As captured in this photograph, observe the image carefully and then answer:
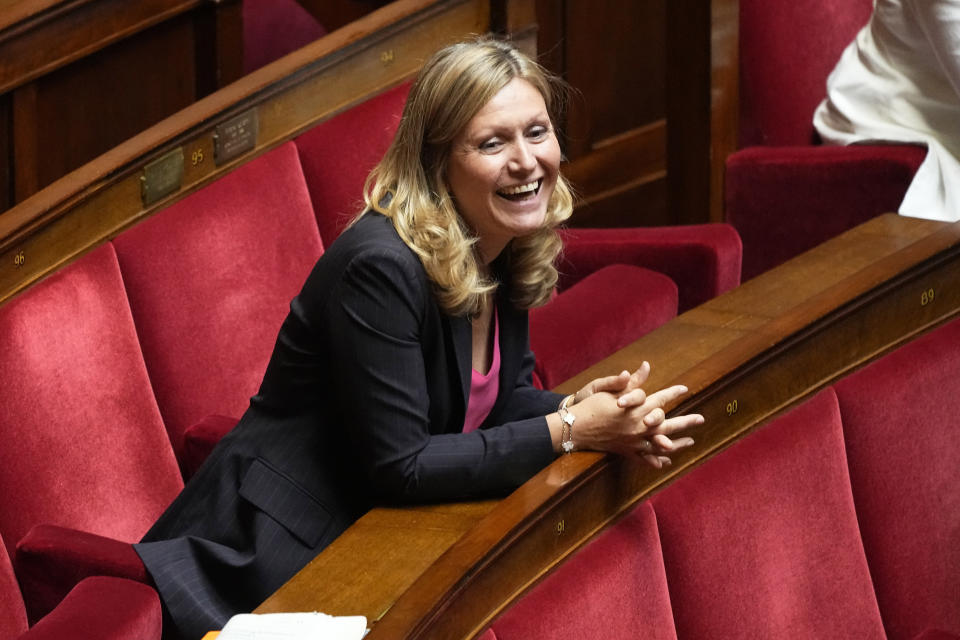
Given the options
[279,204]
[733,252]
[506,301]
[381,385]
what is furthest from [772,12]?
[381,385]

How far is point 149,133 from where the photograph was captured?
2.63 ft

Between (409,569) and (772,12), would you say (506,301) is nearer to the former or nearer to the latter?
(409,569)

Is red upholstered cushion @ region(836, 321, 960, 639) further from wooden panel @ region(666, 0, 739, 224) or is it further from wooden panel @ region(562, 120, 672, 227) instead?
wooden panel @ region(562, 120, 672, 227)

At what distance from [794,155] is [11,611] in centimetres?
62

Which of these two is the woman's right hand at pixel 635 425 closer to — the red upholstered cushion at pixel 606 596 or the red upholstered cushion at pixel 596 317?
the red upholstered cushion at pixel 606 596

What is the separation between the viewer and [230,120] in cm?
85

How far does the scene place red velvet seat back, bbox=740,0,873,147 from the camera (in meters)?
1.05

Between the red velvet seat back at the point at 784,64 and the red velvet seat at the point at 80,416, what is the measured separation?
1.68 ft

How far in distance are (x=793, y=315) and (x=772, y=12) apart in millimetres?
536

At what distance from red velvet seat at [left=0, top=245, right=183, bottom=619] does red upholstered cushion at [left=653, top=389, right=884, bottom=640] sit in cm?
34

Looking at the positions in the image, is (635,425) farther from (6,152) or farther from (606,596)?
(6,152)

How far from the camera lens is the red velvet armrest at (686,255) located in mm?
902

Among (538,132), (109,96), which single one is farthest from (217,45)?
→ (538,132)

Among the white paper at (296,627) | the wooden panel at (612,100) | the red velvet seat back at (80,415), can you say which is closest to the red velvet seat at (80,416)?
the red velvet seat back at (80,415)
